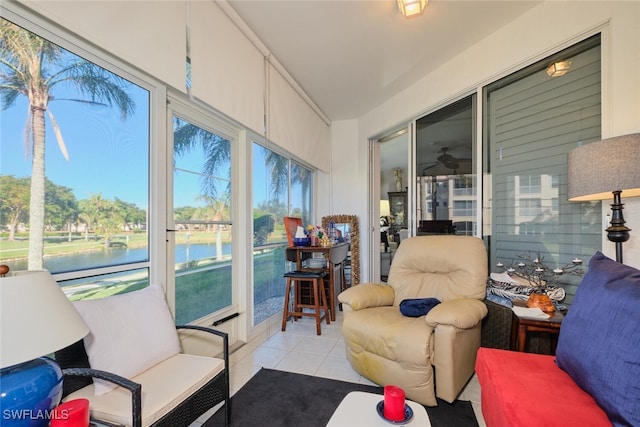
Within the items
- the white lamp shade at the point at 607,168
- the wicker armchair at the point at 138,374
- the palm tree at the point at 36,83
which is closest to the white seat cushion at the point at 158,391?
the wicker armchair at the point at 138,374

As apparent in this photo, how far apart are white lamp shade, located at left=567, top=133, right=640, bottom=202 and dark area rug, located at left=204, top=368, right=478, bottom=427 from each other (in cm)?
144

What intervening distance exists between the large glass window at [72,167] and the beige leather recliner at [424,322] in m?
1.54

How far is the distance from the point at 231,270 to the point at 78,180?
4.86 feet

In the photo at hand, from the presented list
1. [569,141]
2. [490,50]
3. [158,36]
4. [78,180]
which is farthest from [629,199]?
[78,180]

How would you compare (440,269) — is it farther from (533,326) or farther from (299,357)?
(299,357)

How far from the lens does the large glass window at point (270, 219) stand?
308 cm

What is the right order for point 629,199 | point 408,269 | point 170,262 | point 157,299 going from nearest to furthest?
1. point 157,299
2. point 629,199
3. point 170,262
4. point 408,269

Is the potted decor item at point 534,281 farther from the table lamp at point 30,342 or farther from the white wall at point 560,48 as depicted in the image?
the table lamp at point 30,342

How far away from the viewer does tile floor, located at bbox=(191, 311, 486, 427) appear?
2070mm

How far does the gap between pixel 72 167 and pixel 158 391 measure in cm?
114

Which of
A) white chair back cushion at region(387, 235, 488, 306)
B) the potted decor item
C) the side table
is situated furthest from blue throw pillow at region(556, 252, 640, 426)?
white chair back cushion at region(387, 235, 488, 306)

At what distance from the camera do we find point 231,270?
106 inches

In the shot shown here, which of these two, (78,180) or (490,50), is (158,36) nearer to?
(78,180)

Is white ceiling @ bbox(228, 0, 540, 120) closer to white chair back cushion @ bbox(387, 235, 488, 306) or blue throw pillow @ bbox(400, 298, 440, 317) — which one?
white chair back cushion @ bbox(387, 235, 488, 306)
